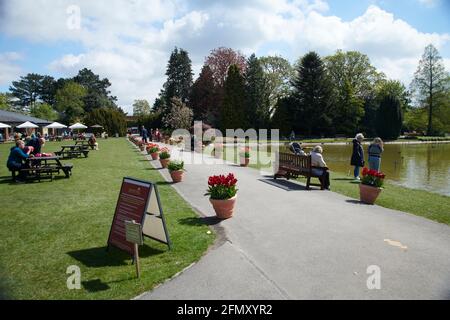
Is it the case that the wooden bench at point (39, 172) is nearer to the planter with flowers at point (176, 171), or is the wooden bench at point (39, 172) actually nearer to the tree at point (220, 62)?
the planter with flowers at point (176, 171)

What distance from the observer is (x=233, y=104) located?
184 feet

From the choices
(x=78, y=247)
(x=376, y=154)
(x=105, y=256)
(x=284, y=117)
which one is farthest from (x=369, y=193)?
(x=284, y=117)

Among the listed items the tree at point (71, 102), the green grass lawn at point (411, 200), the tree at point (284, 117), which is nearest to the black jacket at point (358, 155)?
the green grass lawn at point (411, 200)

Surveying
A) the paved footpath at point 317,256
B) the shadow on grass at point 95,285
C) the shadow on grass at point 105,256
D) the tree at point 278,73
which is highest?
the tree at point 278,73

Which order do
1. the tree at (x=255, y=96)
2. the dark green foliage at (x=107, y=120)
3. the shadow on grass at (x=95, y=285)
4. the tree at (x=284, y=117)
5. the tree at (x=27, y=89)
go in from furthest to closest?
the tree at (x=27, y=89)
the dark green foliage at (x=107, y=120)
the tree at (x=255, y=96)
the tree at (x=284, y=117)
the shadow on grass at (x=95, y=285)

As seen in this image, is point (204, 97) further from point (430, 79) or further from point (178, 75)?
point (430, 79)

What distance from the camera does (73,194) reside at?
10195 millimetres

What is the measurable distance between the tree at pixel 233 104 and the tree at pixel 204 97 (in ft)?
17.3

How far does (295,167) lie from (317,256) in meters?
7.04

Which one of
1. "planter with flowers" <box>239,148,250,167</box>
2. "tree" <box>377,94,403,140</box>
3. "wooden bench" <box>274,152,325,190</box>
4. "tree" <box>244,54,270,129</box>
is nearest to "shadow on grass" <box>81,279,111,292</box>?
"wooden bench" <box>274,152,325,190</box>

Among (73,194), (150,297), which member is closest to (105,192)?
(73,194)

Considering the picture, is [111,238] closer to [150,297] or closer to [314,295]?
[150,297]

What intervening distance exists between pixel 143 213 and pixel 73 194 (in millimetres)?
5873

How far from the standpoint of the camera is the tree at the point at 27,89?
97.3 metres
